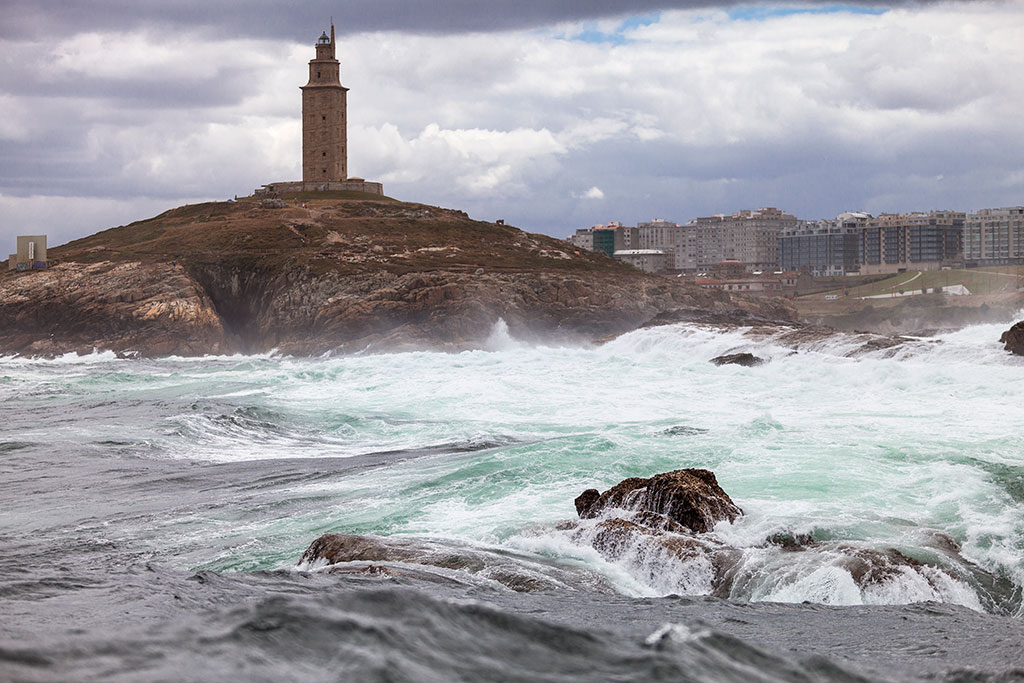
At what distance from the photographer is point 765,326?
135 feet

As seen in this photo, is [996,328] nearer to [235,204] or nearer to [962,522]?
[962,522]

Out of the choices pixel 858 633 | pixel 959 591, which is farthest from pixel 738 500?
pixel 858 633

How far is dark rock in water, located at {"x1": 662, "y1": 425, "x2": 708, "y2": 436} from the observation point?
16.5m

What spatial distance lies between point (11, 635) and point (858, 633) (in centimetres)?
488

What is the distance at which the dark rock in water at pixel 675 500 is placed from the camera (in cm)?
909

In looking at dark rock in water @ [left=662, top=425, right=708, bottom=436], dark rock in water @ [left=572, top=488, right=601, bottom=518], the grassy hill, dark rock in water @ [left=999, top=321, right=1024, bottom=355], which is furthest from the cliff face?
dark rock in water @ [left=572, top=488, right=601, bottom=518]

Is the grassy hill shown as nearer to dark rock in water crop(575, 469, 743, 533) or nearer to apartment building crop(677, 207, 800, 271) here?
dark rock in water crop(575, 469, 743, 533)

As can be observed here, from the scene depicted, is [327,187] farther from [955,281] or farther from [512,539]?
[512,539]

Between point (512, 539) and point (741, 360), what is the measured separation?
24190 millimetres

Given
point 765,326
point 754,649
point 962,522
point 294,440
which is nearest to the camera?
point 754,649

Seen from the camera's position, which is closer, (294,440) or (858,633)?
(858,633)

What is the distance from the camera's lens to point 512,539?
29.9 feet

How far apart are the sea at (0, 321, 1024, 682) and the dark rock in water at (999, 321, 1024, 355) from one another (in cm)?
120

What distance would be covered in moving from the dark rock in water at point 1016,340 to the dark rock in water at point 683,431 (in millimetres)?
12738
